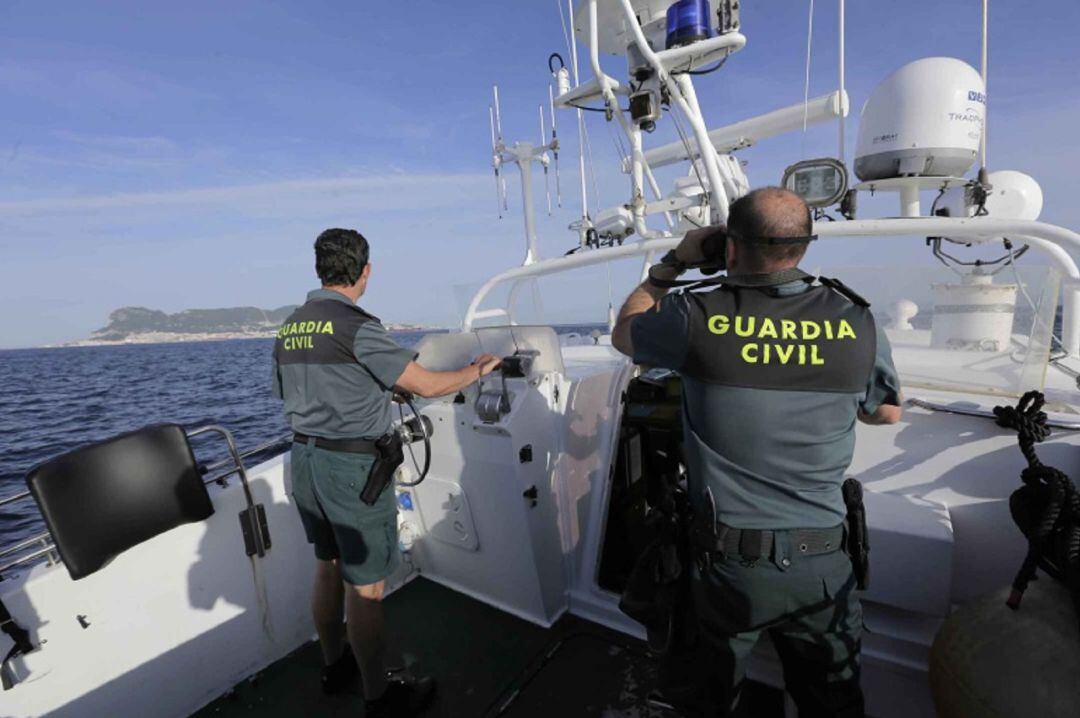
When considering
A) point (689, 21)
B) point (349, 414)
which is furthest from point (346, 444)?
point (689, 21)

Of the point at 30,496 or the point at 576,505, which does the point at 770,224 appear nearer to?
the point at 576,505

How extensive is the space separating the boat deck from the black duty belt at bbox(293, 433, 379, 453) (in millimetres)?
1266

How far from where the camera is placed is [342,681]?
2.59 meters

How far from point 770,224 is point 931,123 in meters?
2.58

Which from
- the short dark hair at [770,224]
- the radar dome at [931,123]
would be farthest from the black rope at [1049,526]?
the radar dome at [931,123]

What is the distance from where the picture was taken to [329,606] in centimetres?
247

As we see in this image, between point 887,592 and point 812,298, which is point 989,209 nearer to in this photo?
point 887,592

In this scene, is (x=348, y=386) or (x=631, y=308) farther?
(x=348, y=386)

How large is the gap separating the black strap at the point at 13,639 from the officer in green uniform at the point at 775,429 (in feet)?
8.30

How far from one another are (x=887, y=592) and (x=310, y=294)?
259cm

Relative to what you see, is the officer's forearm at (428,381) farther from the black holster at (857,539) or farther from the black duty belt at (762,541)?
the black holster at (857,539)

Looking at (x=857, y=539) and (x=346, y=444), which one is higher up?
(x=346, y=444)

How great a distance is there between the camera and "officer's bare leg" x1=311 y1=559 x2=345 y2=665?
8.00 feet

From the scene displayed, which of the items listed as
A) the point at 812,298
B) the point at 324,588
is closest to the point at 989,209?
the point at 812,298
